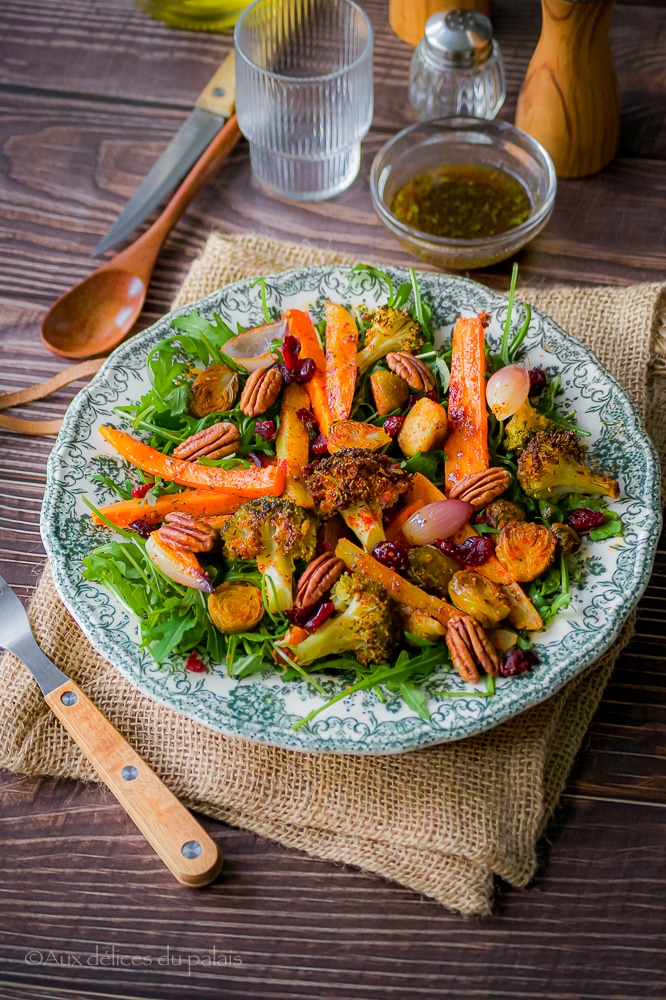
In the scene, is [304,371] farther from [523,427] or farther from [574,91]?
[574,91]

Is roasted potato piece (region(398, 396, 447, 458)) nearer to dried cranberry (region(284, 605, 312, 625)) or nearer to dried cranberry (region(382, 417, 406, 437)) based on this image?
dried cranberry (region(382, 417, 406, 437))

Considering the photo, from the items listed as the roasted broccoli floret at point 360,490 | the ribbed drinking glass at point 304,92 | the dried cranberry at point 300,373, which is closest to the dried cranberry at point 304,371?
the dried cranberry at point 300,373

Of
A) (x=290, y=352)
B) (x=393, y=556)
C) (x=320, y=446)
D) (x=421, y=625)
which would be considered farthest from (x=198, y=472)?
(x=421, y=625)

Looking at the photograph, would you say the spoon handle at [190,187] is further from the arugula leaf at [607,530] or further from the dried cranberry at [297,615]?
the arugula leaf at [607,530]

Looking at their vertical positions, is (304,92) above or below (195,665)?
above

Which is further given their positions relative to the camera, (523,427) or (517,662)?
(523,427)

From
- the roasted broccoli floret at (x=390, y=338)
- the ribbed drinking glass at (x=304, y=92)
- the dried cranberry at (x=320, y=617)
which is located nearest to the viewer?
the dried cranberry at (x=320, y=617)

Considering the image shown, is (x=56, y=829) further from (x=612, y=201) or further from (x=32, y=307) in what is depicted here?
(x=612, y=201)
